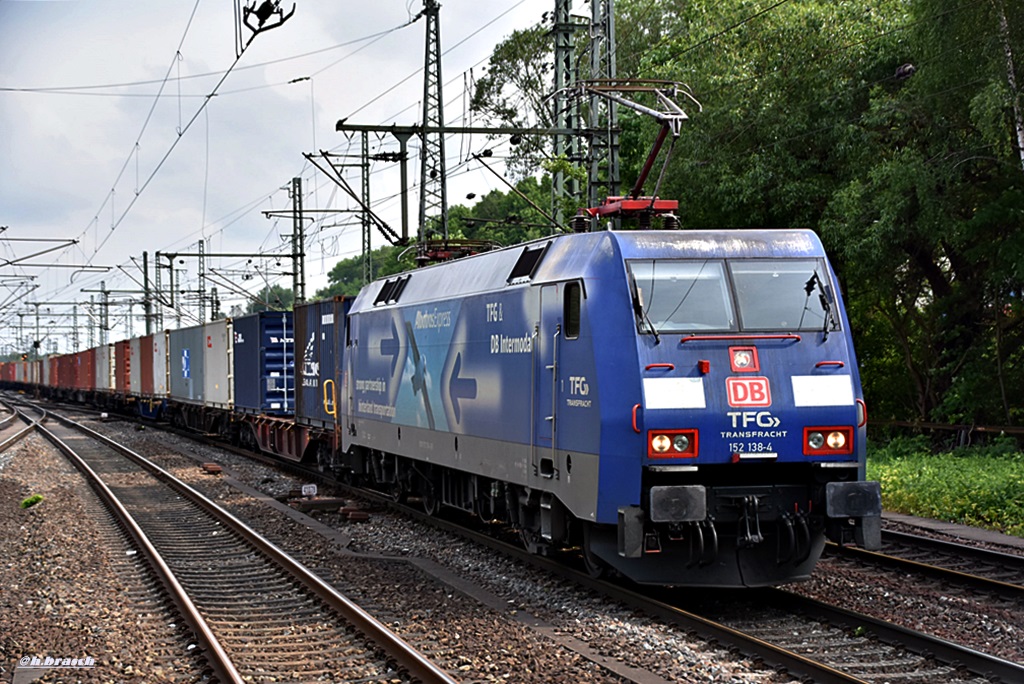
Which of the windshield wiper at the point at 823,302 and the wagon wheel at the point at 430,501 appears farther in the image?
the wagon wheel at the point at 430,501

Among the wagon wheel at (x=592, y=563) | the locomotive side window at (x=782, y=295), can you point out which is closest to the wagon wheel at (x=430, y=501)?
the wagon wheel at (x=592, y=563)

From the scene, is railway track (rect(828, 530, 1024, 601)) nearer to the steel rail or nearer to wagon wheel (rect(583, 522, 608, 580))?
the steel rail

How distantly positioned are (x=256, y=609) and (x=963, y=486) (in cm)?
1010

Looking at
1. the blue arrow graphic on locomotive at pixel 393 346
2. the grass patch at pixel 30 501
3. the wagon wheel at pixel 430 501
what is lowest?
the grass patch at pixel 30 501

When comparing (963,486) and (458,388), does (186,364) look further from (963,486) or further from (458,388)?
(963,486)

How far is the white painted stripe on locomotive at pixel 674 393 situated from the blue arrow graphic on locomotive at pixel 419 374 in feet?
17.4

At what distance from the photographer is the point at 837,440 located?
31.4 ft

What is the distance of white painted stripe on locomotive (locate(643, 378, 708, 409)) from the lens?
30.4ft

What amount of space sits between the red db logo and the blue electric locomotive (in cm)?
1

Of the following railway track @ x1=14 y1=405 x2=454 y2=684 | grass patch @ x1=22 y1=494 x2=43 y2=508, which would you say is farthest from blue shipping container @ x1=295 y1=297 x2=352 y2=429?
grass patch @ x1=22 y1=494 x2=43 y2=508

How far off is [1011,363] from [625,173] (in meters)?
11.3

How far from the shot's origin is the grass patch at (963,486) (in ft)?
49.5

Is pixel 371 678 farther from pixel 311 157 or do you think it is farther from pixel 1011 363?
pixel 1011 363

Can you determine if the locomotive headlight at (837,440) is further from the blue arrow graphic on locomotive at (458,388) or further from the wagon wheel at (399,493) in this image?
the wagon wheel at (399,493)
